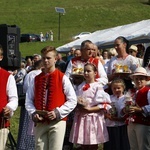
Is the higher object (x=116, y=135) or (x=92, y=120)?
(x=92, y=120)

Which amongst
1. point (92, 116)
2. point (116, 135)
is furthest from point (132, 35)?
point (92, 116)

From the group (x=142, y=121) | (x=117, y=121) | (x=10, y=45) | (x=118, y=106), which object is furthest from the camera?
(x=10, y=45)

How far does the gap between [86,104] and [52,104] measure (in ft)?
3.18

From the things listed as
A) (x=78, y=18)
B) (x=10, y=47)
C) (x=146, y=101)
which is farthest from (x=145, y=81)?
(x=78, y=18)

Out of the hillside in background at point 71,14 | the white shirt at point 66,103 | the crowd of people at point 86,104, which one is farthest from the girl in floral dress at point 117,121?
the hillside in background at point 71,14

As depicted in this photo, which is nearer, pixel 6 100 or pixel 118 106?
pixel 6 100

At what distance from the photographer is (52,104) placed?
21.1 feet

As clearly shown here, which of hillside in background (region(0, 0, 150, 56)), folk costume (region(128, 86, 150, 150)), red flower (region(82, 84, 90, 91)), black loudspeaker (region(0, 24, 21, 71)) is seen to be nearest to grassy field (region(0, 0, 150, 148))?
hillside in background (region(0, 0, 150, 56))

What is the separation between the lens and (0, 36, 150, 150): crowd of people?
642 cm

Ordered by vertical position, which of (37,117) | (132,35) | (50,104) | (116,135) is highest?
(132,35)

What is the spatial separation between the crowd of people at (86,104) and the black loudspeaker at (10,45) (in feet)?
3.60

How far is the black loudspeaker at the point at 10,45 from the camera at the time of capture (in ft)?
29.7

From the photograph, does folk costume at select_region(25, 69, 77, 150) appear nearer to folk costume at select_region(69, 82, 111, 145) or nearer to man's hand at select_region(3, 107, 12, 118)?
man's hand at select_region(3, 107, 12, 118)

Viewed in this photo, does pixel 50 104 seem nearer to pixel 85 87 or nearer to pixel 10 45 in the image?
pixel 85 87
